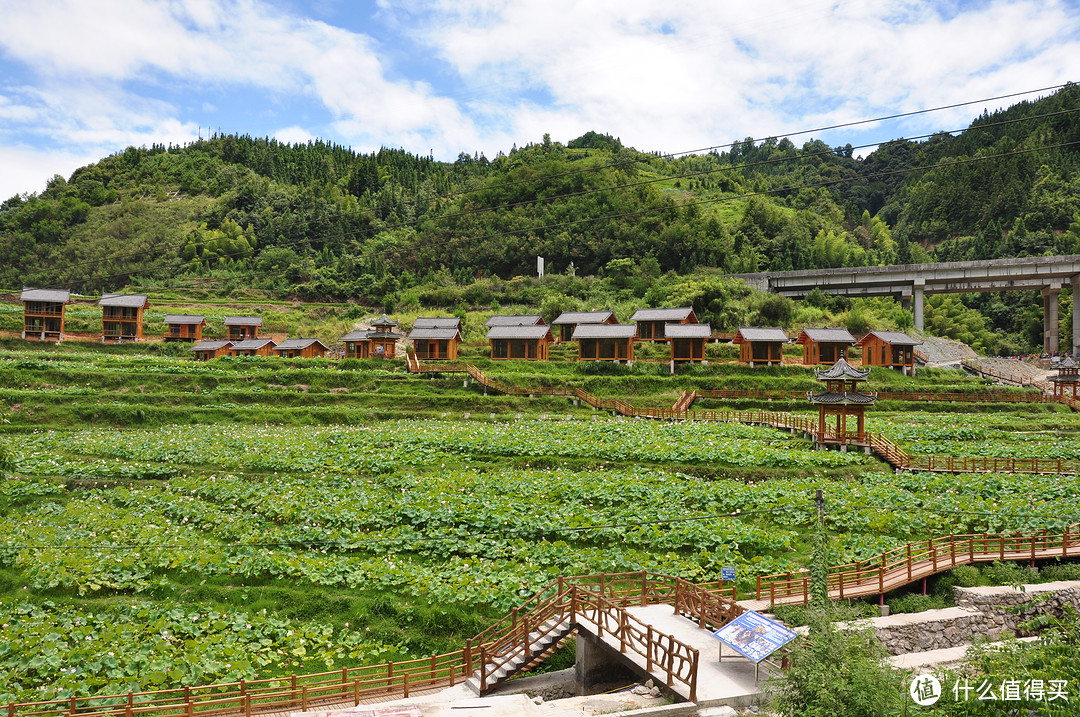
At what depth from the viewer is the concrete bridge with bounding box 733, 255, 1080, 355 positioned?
218ft

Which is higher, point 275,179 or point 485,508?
point 275,179

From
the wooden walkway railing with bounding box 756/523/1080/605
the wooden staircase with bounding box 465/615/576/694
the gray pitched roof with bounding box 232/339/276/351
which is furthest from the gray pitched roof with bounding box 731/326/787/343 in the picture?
the wooden staircase with bounding box 465/615/576/694

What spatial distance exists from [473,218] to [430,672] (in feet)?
298

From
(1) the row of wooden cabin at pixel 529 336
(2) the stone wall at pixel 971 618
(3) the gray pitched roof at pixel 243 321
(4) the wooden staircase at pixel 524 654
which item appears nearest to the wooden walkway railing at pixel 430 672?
(4) the wooden staircase at pixel 524 654

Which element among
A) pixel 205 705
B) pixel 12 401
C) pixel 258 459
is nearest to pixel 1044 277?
pixel 258 459

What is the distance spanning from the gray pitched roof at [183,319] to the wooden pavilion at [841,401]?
6181cm

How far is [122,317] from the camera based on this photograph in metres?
66.7

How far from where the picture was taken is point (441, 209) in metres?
116

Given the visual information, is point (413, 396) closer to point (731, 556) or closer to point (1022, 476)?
point (731, 556)

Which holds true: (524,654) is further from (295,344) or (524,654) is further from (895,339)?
(295,344)

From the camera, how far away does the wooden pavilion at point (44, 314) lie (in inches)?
2431

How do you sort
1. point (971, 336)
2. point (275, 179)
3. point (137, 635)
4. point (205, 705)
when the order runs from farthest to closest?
point (275, 179) < point (971, 336) < point (137, 635) < point (205, 705)

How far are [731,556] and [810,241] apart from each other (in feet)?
303

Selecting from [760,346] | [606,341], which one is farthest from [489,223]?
[760,346]
